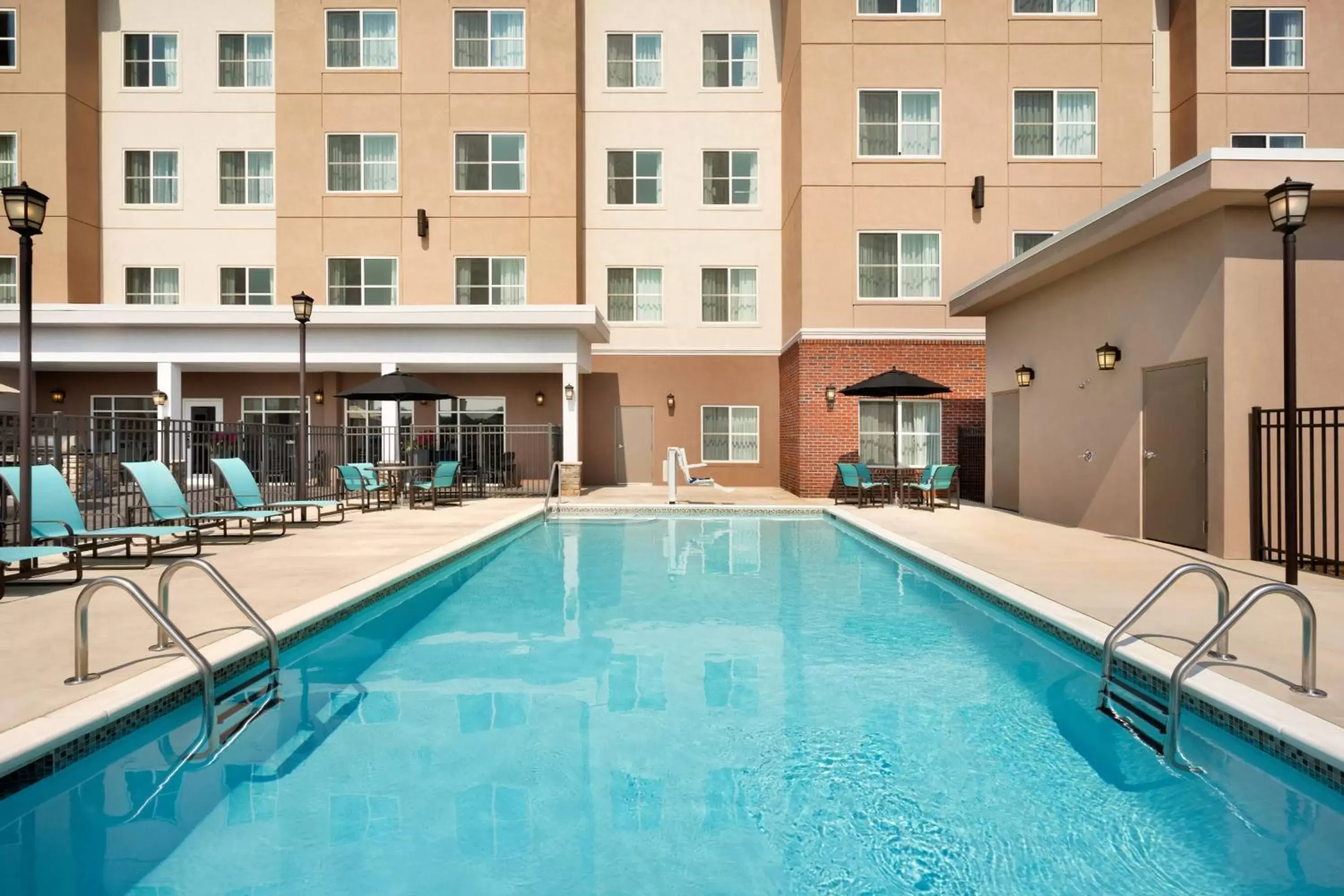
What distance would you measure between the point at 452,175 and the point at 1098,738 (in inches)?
777

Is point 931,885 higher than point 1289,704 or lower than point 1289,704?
lower

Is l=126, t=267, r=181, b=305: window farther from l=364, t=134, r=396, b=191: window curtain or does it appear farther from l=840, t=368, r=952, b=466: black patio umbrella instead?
l=840, t=368, r=952, b=466: black patio umbrella

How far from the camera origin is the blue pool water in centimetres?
291

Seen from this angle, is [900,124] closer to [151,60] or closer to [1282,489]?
[1282,489]

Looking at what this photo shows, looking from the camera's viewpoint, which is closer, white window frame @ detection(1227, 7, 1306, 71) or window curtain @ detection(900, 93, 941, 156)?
window curtain @ detection(900, 93, 941, 156)

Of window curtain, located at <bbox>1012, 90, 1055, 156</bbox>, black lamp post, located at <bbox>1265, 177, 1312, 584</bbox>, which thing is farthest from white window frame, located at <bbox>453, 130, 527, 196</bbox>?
black lamp post, located at <bbox>1265, 177, 1312, 584</bbox>

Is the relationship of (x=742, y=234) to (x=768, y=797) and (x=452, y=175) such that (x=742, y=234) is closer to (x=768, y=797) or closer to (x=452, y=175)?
(x=452, y=175)

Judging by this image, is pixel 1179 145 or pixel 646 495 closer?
pixel 646 495

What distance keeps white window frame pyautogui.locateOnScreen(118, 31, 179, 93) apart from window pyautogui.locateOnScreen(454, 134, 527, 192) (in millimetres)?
7571

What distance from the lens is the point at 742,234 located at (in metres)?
20.6

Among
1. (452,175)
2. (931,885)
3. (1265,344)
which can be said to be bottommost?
(931,885)

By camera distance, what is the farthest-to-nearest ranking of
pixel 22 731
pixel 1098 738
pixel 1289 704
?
pixel 1098 738, pixel 1289 704, pixel 22 731

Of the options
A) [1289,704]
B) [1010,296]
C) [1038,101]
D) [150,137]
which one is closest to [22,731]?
[1289,704]

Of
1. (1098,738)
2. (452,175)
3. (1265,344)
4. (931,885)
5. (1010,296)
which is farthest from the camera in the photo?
(452,175)
